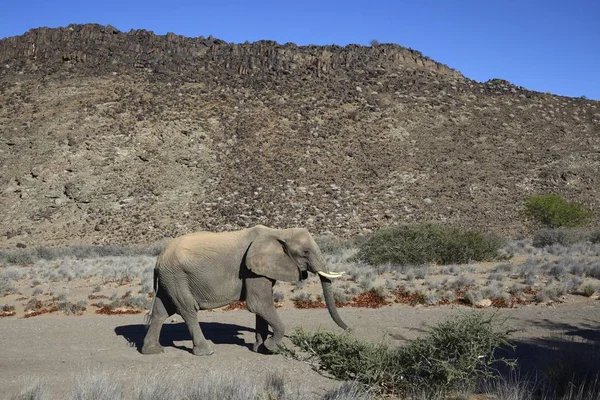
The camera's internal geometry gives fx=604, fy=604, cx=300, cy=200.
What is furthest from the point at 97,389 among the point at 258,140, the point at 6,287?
the point at 258,140

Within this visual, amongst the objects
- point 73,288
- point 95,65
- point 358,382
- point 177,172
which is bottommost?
point 73,288

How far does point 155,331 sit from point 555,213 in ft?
105

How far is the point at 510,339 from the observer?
35.0 ft

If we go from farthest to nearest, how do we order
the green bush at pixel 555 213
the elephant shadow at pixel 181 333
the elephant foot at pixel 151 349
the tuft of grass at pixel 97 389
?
1. the green bush at pixel 555 213
2. the elephant shadow at pixel 181 333
3. the elephant foot at pixel 151 349
4. the tuft of grass at pixel 97 389

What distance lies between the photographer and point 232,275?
992 centimetres

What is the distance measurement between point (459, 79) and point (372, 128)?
45.9 feet

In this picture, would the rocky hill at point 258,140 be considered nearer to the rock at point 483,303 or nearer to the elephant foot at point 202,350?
the rock at point 483,303

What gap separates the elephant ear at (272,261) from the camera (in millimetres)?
9609

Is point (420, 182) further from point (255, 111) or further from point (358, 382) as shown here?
point (358, 382)

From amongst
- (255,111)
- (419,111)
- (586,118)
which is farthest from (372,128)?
(586,118)

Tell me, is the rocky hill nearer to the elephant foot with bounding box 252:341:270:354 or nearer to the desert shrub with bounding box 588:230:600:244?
the desert shrub with bounding box 588:230:600:244

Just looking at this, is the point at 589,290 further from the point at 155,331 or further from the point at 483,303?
the point at 155,331

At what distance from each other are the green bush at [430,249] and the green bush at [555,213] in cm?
1379

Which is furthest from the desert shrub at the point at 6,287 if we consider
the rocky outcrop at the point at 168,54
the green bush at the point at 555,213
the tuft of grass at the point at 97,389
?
the rocky outcrop at the point at 168,54
